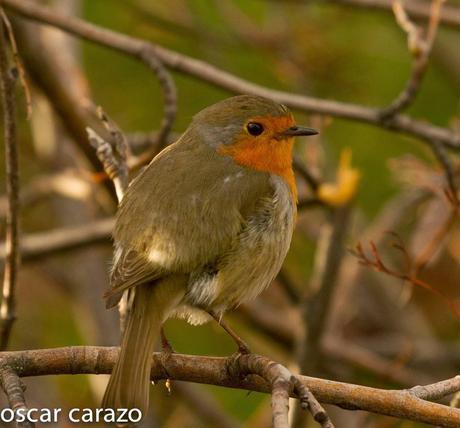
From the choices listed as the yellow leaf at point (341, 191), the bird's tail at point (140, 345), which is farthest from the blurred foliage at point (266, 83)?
the bird's tail at point (140, 345)

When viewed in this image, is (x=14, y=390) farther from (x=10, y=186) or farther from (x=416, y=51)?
(x=416, y=51)

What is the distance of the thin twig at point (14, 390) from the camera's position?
2.51 metres

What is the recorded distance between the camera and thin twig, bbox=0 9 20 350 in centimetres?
349

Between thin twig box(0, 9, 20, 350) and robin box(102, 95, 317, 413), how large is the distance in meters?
0.38

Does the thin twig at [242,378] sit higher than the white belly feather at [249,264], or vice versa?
the white belly feather at [249,264]

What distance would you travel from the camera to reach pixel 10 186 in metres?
3.61

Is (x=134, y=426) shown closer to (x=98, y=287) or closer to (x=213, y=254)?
(x=213, y=254)

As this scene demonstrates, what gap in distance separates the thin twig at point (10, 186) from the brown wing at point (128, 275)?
0.40 m

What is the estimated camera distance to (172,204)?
12.3 feet

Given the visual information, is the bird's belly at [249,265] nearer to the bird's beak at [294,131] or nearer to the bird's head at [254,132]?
the bird's head at [254,132]

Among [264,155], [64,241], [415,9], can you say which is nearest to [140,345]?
[264,155]

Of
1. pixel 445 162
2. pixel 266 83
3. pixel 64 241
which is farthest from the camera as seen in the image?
pixel 266 83

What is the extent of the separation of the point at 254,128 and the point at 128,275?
1.15 meters

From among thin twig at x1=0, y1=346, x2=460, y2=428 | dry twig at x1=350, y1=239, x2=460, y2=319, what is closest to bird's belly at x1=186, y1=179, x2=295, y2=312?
dry twig at x1=350, y1=239, x2=460, y2=319
